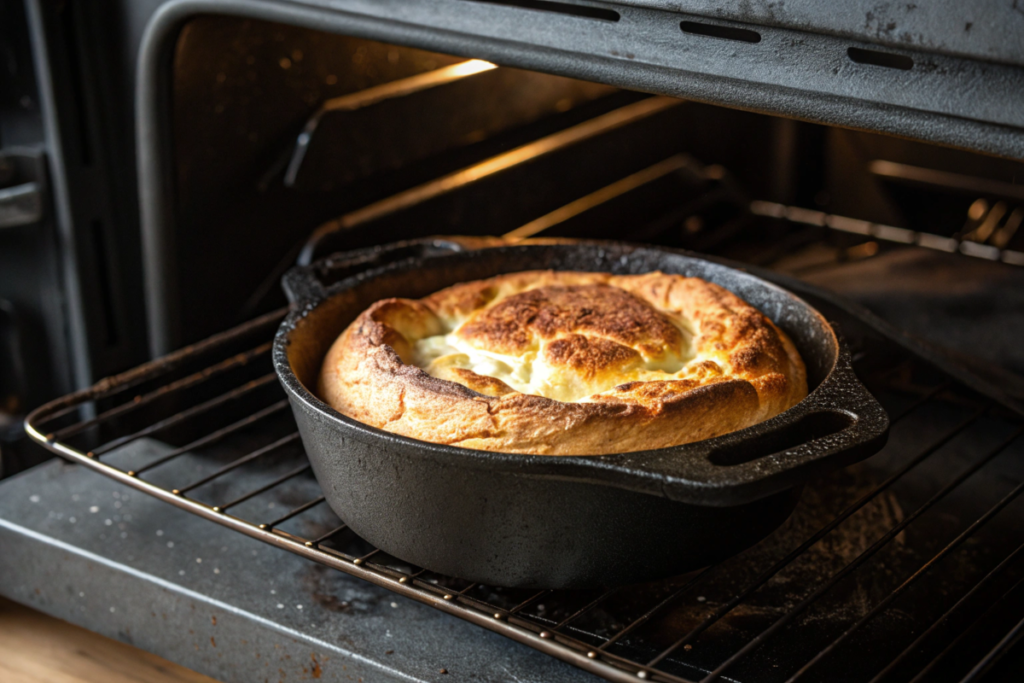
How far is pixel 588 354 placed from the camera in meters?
1.03

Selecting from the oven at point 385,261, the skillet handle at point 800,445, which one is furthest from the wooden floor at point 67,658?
the skillet handle at point 800,445

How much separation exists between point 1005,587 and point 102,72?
1401mm

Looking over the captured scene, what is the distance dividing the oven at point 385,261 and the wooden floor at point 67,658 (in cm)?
6

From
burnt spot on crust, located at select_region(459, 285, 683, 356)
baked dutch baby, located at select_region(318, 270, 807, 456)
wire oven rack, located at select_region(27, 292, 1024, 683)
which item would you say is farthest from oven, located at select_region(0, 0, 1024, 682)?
burnt spot on crust, located at select_region(459, 285, 683, 356)

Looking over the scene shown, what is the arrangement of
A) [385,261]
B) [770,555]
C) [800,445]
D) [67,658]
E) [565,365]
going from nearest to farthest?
[800,445], [565,365], [770,555], [67,658], [385,261]

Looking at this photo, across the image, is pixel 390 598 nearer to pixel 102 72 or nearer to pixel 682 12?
pixel 682 12

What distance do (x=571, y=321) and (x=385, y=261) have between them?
0.37 meters

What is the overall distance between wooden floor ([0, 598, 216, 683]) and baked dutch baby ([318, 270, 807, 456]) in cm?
48

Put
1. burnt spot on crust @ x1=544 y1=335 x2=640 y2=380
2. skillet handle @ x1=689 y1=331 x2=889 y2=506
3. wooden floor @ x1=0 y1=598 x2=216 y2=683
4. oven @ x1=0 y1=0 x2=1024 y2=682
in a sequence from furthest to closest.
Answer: wooden floor @ x1=0 y1=598 x2=216 y2=683
burnt spot on crust @ x1=544 y1=335 x2=640 y2=380
oven @ x1=0 y1=0 x2=1024 y2=682
skillet handle @ x1=689 y1=331 x2=889 y2=506

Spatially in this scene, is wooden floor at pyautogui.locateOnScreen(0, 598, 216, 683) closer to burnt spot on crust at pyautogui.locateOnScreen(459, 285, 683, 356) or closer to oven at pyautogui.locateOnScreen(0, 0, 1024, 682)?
oven at pyautogui.locateOnScreen(0, 0, 1024, 682)

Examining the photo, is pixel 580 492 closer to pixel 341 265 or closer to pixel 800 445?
pixel 800 445

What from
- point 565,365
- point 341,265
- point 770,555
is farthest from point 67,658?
point 770,555

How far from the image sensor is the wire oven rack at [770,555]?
917mm

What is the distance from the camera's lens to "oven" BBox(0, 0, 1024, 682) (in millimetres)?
882
